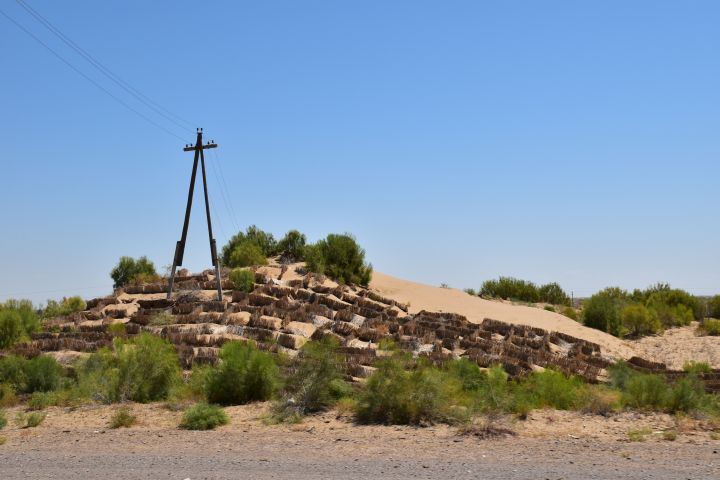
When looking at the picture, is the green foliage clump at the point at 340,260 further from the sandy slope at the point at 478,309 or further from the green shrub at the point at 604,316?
the green shrub at the point at 604,316

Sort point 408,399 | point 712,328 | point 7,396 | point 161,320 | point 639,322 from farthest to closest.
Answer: point 639,322
point 712,328
point 161,320
point 7,396
point 408,399

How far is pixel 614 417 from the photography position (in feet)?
48.0

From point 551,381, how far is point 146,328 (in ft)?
60.0

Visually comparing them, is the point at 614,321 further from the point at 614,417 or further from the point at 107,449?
the point at 107,449

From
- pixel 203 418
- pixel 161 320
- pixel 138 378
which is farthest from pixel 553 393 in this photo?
pixel 161 320

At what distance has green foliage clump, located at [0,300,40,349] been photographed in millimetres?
27781

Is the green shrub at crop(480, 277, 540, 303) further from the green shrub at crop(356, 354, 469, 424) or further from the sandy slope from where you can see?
the green shrub at crop(356, 354, 469, 424)

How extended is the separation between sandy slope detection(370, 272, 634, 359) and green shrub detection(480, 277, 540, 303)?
29.8 ft

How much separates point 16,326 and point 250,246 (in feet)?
68.3

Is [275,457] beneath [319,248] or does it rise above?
beneath

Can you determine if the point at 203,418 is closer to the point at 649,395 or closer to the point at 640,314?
the point at 649,395

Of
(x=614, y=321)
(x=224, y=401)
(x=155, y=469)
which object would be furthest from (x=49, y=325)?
(x=614, y=321)

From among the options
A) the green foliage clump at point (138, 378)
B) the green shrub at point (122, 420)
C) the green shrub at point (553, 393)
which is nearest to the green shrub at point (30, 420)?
the green shrub at point (122, 420)

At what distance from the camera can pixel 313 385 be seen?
1548 cm
